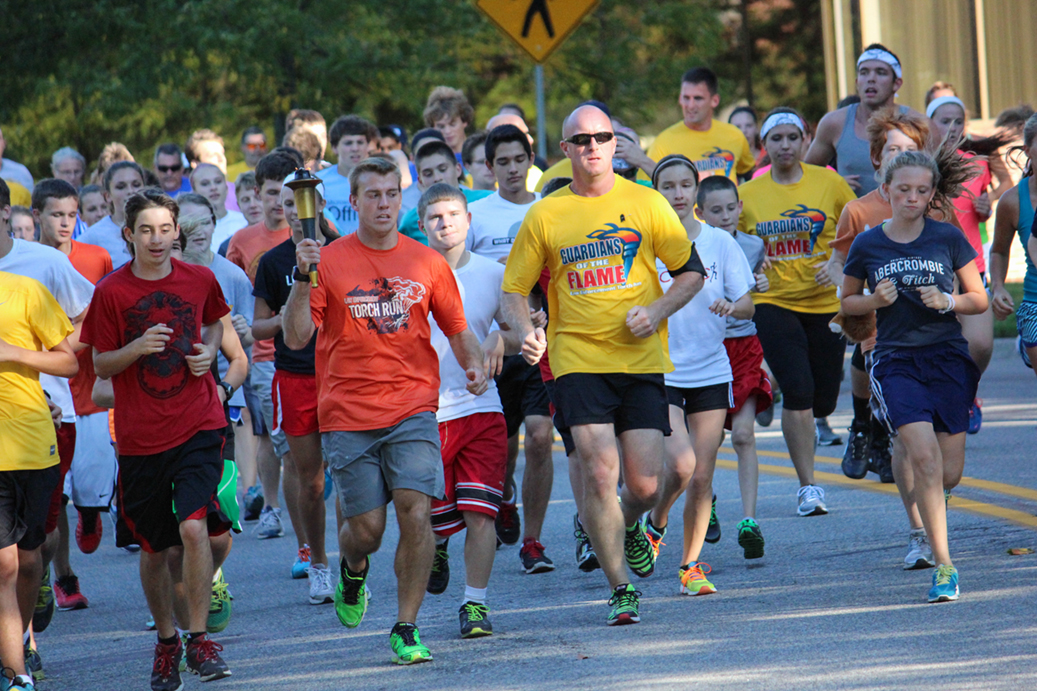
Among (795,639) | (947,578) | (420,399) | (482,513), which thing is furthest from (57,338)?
(947,578)

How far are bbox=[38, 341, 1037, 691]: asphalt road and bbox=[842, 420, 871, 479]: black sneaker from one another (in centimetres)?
40

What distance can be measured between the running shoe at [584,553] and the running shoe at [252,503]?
3.10 metres

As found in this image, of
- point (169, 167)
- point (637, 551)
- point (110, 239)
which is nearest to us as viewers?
point (637, 551)

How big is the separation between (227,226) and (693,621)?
6.26 meters

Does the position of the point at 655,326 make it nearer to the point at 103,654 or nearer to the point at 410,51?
the point at 103,654

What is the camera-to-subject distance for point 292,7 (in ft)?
67.8

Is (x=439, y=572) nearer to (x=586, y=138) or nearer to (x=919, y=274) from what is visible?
(x=586, y=138)

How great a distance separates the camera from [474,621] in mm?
6645

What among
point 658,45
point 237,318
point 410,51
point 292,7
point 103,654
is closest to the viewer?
point 103,654

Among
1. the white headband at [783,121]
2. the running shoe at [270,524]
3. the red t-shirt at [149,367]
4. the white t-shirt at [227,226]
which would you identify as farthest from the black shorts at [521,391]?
the white t-shirt at [227,226]

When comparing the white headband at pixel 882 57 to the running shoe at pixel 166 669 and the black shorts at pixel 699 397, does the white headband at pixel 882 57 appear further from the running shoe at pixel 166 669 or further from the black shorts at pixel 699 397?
the running shoe at pixel 166 669

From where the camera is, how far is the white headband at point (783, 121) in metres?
9.51

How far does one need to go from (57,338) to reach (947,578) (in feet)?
13.0

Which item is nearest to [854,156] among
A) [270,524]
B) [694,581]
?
[694,581]
